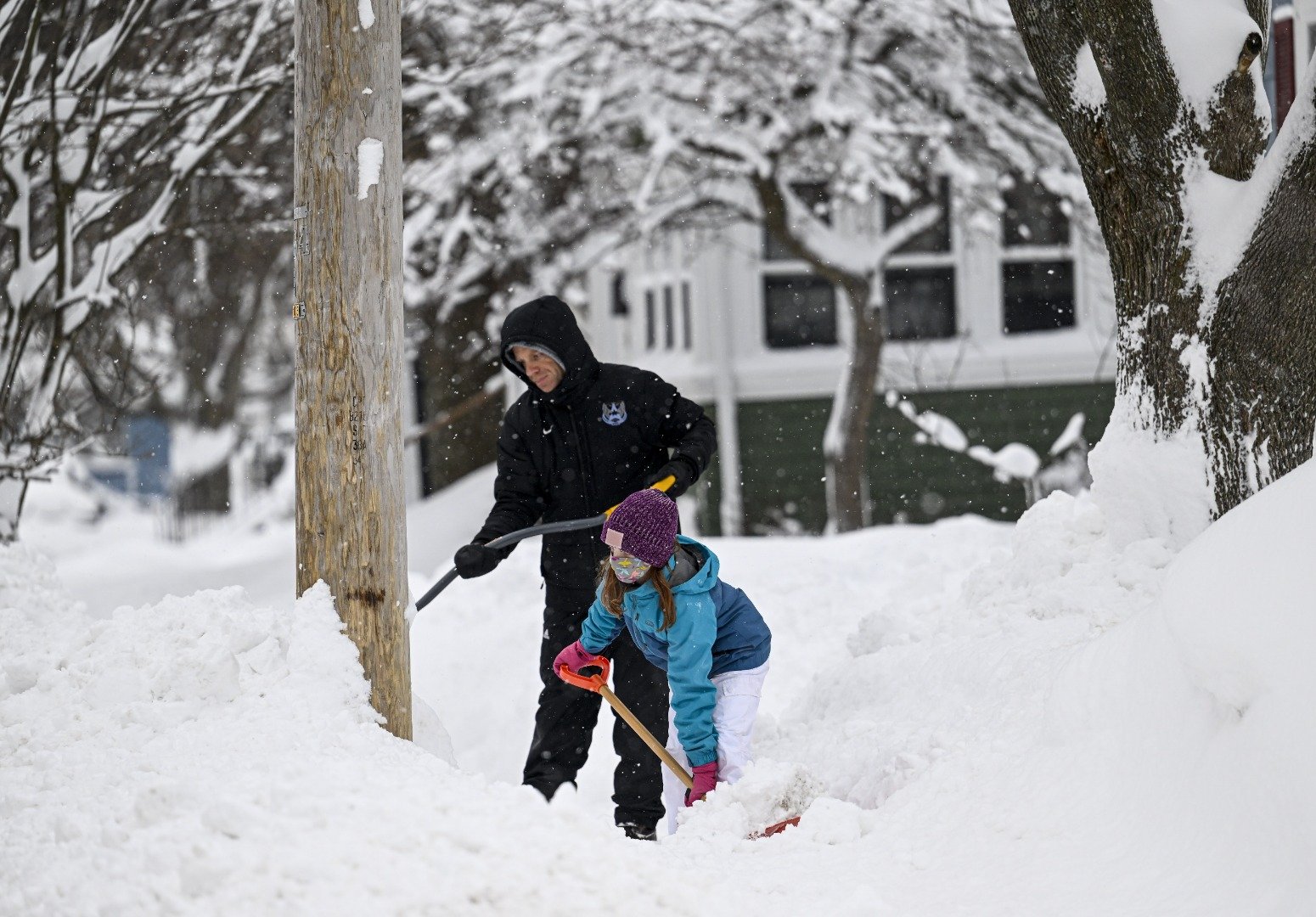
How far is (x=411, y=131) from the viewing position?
445 inches

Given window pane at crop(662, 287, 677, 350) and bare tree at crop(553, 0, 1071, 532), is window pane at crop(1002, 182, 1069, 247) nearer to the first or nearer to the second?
bare tree at crop(553, 0, 1071, 532)

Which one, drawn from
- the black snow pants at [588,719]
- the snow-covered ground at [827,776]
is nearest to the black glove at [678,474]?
the black snow pants at [588,719]

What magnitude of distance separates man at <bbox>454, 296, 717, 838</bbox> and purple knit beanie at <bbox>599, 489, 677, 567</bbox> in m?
0.38

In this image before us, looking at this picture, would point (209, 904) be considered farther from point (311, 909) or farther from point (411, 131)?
point (411, 131)

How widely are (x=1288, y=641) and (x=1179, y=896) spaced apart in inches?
24.0

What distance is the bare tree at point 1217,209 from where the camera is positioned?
4.35 metres

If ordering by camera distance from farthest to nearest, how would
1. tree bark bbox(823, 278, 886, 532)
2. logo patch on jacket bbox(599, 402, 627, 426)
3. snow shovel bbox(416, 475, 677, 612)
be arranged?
tree bark bbox(823, 278, 886, 532)
logo patch on jacket bbox(599, 402, 627, 426)
snow shovel bbox(416, 475, 677, 612)

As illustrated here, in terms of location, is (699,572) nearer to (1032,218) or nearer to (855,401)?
(855,401)

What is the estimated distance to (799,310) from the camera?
12727mm

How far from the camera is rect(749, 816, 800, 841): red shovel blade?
394 centimetres

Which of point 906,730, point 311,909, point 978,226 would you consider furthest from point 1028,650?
point 978,226

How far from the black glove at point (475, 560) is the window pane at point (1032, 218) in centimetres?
926

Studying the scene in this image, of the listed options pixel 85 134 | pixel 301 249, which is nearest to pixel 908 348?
pixel 85 134

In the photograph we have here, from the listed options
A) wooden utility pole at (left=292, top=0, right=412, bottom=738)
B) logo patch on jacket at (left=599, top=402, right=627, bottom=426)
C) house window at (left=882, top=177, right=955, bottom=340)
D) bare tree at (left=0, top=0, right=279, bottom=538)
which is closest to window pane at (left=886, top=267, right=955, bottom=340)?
house window at (left=882, top=177, right=955, bottom=340)
